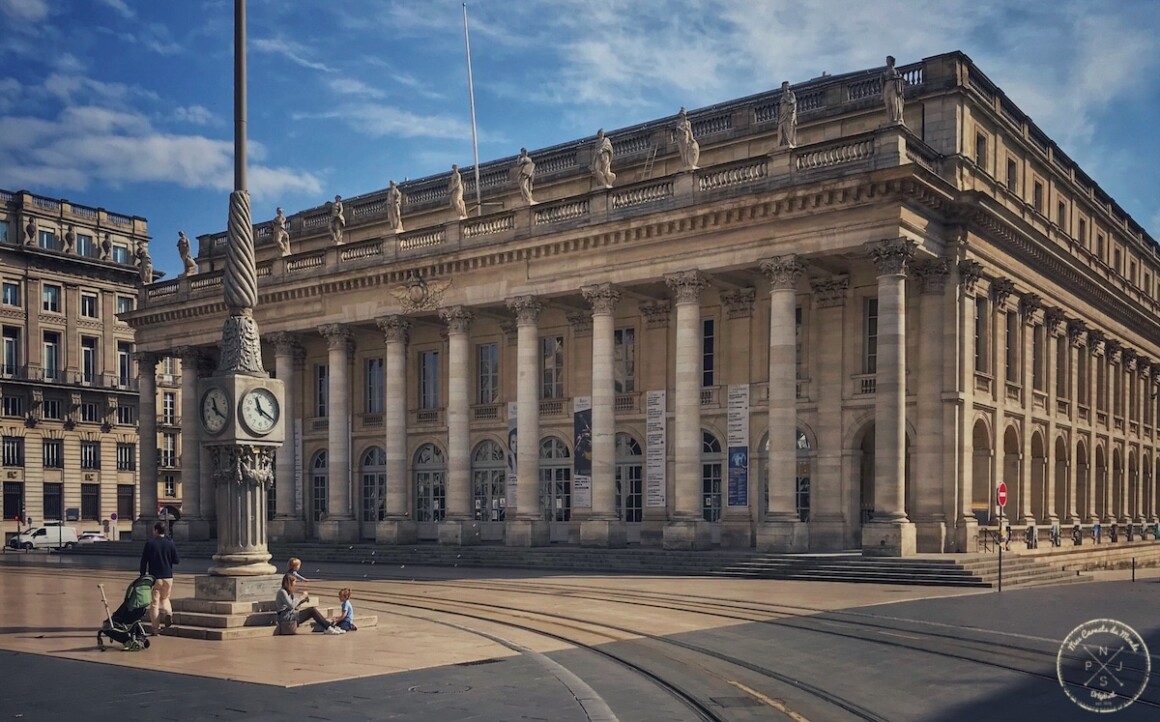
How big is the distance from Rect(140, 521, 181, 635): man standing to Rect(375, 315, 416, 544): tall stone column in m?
29.2

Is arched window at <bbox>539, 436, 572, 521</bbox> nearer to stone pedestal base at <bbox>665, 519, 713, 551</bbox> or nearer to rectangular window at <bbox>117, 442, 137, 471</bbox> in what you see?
stone pedestal base at <bbox>665, 519, 713, 551</bbox>

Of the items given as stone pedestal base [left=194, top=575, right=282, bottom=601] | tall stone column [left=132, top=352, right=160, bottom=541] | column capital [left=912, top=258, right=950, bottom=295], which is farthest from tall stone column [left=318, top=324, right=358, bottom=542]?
stone pedestal base [left=194, top=575, right=282, bottom=601]

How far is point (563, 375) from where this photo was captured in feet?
154

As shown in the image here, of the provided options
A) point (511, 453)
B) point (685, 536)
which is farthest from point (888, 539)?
point (511, 453)

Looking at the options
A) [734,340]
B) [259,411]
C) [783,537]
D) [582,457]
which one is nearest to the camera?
[259,411]

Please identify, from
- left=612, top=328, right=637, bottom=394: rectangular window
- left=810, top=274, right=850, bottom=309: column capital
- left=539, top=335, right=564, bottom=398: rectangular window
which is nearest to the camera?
left=810, top=274, right=850, bottom=309: column capital

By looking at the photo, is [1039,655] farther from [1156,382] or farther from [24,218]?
[24,218]

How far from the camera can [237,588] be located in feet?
60.0

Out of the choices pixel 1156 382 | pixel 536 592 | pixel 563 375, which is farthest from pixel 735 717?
pixel 1156 382

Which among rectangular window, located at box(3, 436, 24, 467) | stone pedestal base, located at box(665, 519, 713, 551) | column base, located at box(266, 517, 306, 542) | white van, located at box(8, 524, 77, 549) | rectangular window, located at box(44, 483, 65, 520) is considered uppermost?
rectangular window, located at box(3, 436, 24, 467)

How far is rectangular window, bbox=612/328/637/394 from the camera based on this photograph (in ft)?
148

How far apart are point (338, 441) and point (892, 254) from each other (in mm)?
26006

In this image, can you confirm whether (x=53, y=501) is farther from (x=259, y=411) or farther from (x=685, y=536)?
(x=259, y=411)

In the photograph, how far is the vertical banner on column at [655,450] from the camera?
137 ft
